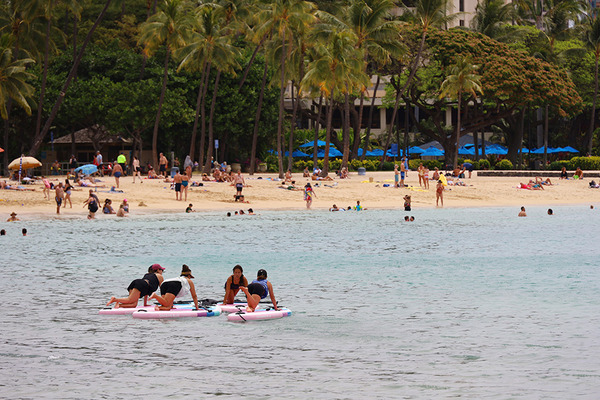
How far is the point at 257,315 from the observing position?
15617 mm

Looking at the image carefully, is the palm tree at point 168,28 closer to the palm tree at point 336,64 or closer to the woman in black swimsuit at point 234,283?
the palm tree at point 336,64

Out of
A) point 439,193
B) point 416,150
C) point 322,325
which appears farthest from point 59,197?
point 416,150

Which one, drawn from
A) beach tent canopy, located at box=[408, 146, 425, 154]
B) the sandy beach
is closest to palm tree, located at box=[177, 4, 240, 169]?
the sandy beach

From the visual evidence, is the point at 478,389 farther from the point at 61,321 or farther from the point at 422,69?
the point at 422,69

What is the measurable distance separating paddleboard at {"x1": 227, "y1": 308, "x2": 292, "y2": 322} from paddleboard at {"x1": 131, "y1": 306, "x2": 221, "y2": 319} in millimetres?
526

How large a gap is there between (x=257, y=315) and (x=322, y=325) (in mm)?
1253

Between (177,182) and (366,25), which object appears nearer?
(177,182)

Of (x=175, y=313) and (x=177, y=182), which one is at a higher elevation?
(x=177, y=182)

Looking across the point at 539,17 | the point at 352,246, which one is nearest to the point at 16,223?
the point at 352,246

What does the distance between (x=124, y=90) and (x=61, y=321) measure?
44.8m

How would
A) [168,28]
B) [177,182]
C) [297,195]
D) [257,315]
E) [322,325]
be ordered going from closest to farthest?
1. [322,325]
2. [257,315]
3. [177,182]
4. [297,195]
5. [168,28]

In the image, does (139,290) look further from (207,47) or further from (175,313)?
(207,47)

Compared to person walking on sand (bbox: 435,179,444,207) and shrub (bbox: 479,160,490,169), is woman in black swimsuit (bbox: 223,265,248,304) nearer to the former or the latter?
person walking on sand (bbox: 435,179,444,207)

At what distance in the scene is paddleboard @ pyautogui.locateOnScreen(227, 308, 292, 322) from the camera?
1549 cm
